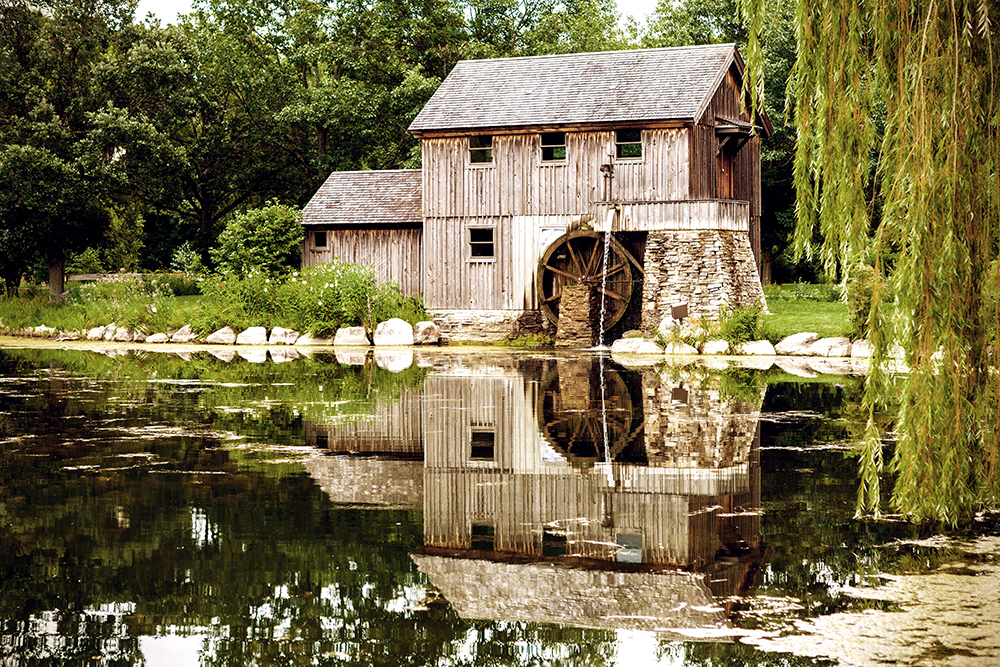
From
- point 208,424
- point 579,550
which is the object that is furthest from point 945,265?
point 208,424

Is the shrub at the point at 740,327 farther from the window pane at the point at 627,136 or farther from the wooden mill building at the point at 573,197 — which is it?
the window pane at the point at 627,136

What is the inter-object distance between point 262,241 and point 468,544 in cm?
2903

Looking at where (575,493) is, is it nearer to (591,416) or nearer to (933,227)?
(933,227)

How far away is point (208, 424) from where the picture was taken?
48.9 ft

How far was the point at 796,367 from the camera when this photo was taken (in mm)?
23078

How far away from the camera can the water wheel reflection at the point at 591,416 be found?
12.5 metres

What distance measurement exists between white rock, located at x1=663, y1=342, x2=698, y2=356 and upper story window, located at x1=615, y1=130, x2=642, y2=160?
640 cm

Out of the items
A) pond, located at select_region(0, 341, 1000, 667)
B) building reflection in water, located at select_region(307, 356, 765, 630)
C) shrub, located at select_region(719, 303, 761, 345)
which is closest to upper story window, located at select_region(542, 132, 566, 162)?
shrub, located at select_region(719, 303, 761, 345)

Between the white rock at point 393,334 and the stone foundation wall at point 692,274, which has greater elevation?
the stone foundation wall at point 692,274

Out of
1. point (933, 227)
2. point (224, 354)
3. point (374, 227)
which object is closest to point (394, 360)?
point (224, 354)

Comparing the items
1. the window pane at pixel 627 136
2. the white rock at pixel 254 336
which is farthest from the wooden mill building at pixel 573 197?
the white rock at pixel 254 336

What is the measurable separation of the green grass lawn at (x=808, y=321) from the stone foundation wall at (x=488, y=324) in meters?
6.48

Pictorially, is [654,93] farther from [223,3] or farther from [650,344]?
[223,3]

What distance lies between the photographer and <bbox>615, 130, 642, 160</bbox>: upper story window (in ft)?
103
